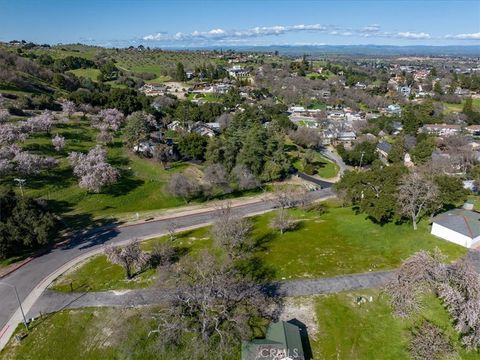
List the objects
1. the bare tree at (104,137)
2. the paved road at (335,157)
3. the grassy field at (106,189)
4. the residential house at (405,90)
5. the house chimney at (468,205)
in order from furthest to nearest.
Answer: the residential house at (405,90), the paved road at (335,157), the bare tree at (104,137), the grassy field at (106,189), the house chimney at (468,205)

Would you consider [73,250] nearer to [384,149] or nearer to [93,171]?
[93,171]

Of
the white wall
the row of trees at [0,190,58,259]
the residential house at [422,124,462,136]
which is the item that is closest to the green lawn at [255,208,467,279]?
the white wall

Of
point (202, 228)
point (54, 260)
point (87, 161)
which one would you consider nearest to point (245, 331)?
point (202, 228)

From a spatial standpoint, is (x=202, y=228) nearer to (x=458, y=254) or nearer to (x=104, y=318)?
(x=104, y=318)

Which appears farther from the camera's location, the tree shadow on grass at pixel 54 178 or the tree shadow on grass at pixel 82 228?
the tree shadow on grass at pixel 54 178

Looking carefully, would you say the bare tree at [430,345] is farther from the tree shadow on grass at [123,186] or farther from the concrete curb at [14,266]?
the tree shadow on grass at [123,186]

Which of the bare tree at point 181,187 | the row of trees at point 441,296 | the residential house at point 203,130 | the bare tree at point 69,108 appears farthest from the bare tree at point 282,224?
the bare tree at point 69,108

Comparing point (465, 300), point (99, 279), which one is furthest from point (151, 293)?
point (465, 300)
